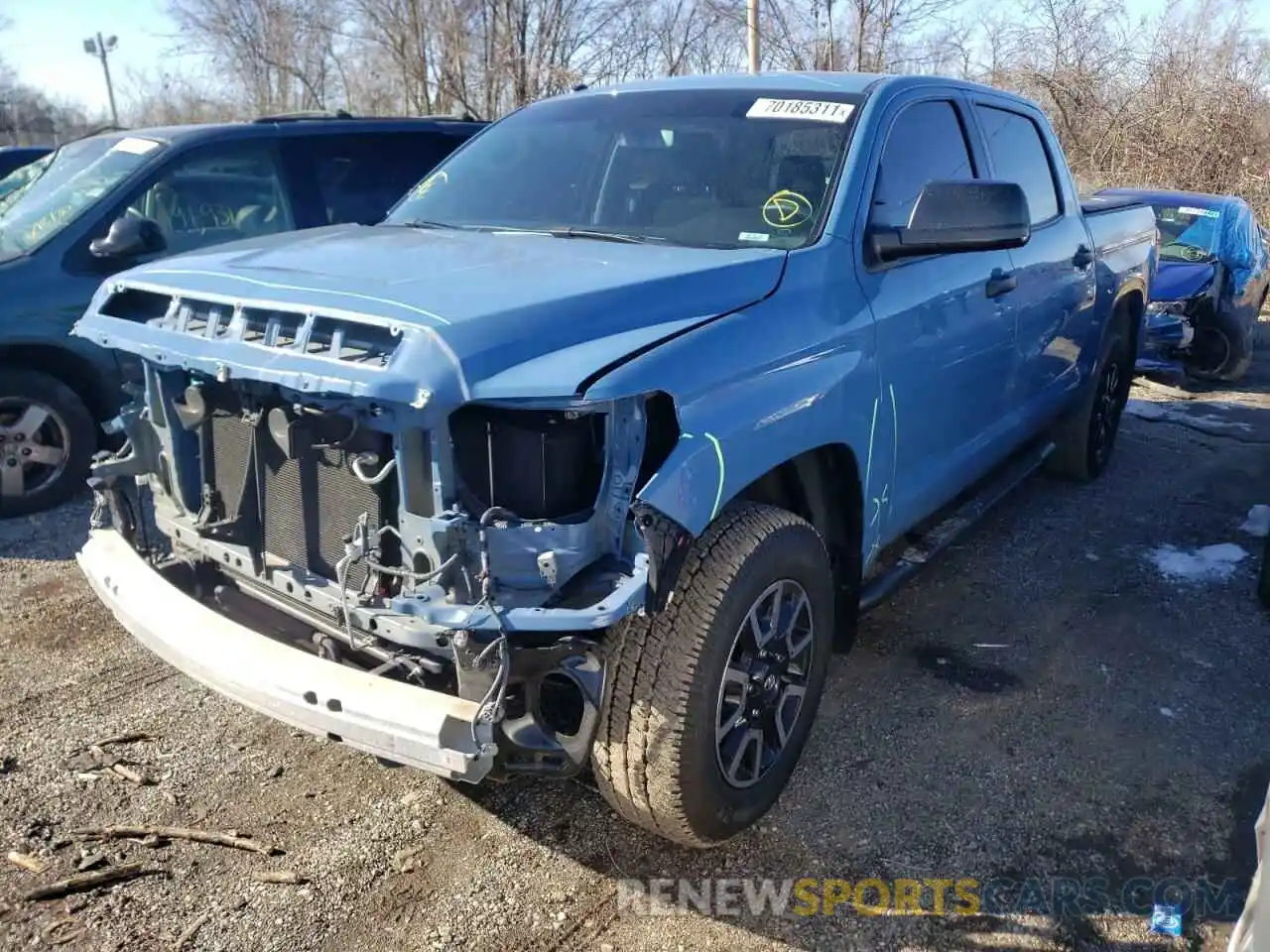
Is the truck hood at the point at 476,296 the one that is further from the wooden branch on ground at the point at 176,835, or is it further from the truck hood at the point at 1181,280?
the truck hood at the point at 1181,280

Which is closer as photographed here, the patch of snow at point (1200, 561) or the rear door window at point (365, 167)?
the patch of snow at point (1200, 561)

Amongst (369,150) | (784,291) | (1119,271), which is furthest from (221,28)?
(784,291)

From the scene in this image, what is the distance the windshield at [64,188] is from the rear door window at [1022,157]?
167 inches

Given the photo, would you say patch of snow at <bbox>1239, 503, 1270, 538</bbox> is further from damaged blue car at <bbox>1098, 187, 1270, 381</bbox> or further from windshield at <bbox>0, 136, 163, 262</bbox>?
windshield at <bbox>0, 136, 163, 262</bbox>

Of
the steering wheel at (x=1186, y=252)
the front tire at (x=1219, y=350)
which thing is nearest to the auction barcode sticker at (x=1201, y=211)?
the steering wheel at (x=1186, y=252)

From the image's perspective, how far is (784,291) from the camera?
9.48 ft

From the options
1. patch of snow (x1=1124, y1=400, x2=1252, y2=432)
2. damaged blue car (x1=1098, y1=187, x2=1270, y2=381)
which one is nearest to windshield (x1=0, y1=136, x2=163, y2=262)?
patch of snow (x1=1124, y1=400, x2=1252, y2=432)

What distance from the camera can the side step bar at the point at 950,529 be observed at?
359 cm

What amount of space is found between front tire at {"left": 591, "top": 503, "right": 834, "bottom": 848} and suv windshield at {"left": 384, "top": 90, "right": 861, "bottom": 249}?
984 millimetres

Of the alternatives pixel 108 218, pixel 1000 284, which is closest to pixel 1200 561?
pixel 1000 284

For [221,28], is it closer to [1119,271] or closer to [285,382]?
[1119,271]

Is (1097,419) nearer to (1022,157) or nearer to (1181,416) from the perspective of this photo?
(1022,157)

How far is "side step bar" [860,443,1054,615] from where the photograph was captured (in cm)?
359

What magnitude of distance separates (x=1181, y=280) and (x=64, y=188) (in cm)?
866
